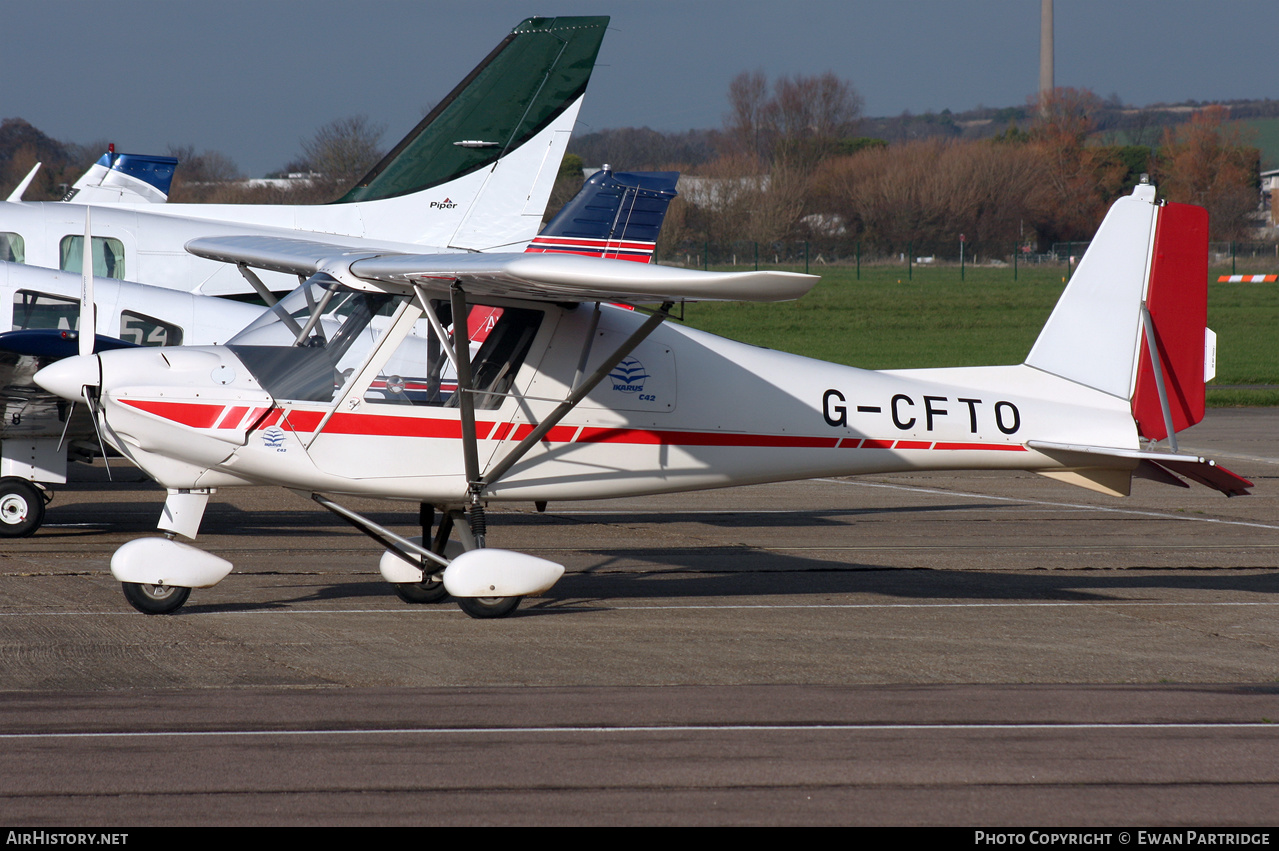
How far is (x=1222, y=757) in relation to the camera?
5.32m

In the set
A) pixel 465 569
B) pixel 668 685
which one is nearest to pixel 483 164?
pixel 465 569

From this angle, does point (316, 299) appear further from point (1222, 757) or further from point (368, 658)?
point (1222, 757)

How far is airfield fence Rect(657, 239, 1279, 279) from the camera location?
5606 centimetres

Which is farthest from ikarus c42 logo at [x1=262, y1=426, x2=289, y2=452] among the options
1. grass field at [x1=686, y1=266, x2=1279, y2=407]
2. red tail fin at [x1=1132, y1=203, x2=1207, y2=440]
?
grass field at [x1=686, y1=266, x2=1279, y2=407]

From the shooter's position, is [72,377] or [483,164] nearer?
[72,377]

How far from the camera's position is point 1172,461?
7.99m

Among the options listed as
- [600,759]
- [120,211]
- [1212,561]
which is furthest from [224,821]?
[120,211]

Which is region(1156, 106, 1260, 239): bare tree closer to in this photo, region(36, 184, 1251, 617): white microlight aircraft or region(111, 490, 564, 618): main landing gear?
region(36, 184, 1251, 617): white microlight aircraft

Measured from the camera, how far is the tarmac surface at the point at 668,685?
4.77m

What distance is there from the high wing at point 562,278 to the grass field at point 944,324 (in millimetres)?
21242

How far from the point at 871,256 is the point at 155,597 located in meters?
54.7

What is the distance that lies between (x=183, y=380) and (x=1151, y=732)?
219 inches

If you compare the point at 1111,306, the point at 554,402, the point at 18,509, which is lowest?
the point at 18,509

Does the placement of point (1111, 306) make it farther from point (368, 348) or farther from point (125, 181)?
point (125, 181)
